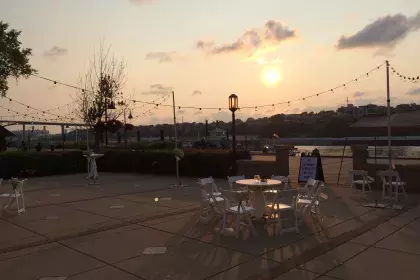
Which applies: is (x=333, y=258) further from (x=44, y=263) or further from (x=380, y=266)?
(x=44, y=263)

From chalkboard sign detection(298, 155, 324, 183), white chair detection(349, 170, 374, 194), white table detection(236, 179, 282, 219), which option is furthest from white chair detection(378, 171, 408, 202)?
white table detection(236, 179, 282, 219)

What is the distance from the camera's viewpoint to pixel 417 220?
7.31m

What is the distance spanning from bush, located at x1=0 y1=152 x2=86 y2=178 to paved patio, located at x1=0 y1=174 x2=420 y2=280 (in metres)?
9.40

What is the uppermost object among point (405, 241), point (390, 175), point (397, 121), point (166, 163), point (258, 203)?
point (397, 121)

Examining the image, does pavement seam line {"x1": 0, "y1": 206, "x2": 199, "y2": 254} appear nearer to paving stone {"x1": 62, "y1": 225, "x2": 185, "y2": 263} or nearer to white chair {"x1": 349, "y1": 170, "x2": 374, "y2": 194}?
paving stone {"x1": 62, "y1": 225, "x2": 185, "y2": 263}

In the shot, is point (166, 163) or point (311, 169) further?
point (166, 163)

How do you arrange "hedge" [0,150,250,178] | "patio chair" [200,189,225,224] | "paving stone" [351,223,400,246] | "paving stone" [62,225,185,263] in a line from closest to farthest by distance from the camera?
"paving stone" [62,225,185,263] → "paving stone" [351,223,400,246] → "patio chair" [200,189,225,224] → "hedge" [0,150,250,178]

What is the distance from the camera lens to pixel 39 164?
720 inches

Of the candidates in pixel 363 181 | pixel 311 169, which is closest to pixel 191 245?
pixel 363 181

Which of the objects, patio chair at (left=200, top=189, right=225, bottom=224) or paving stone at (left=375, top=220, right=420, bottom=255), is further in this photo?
patio chair at (left=200, top=189, right=225, bottom=224)

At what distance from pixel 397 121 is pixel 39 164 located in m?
15.6

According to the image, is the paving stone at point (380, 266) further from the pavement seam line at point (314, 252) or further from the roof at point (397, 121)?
the roof at point (397, 121)

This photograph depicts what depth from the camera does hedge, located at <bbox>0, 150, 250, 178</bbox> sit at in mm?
15695

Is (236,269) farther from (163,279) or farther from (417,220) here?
(417,220)
